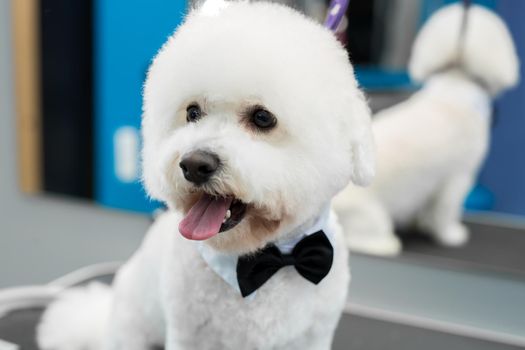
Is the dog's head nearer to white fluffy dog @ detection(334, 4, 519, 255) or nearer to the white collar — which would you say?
the white collar

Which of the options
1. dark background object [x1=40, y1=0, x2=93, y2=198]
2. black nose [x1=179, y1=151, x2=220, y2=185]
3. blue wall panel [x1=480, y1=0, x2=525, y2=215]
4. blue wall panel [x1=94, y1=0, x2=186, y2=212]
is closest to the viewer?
black nose [x1=179, y1=151, x2=220, y2=185]

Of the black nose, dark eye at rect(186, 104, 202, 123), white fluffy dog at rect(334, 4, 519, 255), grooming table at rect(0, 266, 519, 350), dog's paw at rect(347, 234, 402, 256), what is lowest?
grooming table at rect(0, 266, 519, 350)

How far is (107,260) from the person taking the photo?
1.72 m

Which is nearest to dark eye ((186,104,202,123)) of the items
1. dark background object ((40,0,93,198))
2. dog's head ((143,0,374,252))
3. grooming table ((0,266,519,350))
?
dog's head ((143,0,374,252))

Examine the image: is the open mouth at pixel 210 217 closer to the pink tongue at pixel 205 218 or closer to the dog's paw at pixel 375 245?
the pink tongue at pixel 205 218

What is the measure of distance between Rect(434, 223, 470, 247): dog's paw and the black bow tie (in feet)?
2.41

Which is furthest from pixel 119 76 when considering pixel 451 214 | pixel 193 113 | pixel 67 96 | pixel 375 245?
pixel 193 113

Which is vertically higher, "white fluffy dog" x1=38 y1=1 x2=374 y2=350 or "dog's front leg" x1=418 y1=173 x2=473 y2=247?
"white fluffy dog" x1=38 y1=1 x2=374 y2=350

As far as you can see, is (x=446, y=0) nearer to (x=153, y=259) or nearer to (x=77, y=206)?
(x=153, y=259)

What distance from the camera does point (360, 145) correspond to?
2.02 feet

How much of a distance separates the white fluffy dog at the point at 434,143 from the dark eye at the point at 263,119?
750 millimetres

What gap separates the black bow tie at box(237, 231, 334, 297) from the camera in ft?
2.14

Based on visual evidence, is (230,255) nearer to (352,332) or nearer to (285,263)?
(285,263)

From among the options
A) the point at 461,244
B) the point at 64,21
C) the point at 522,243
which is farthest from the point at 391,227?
the point at 64,21
